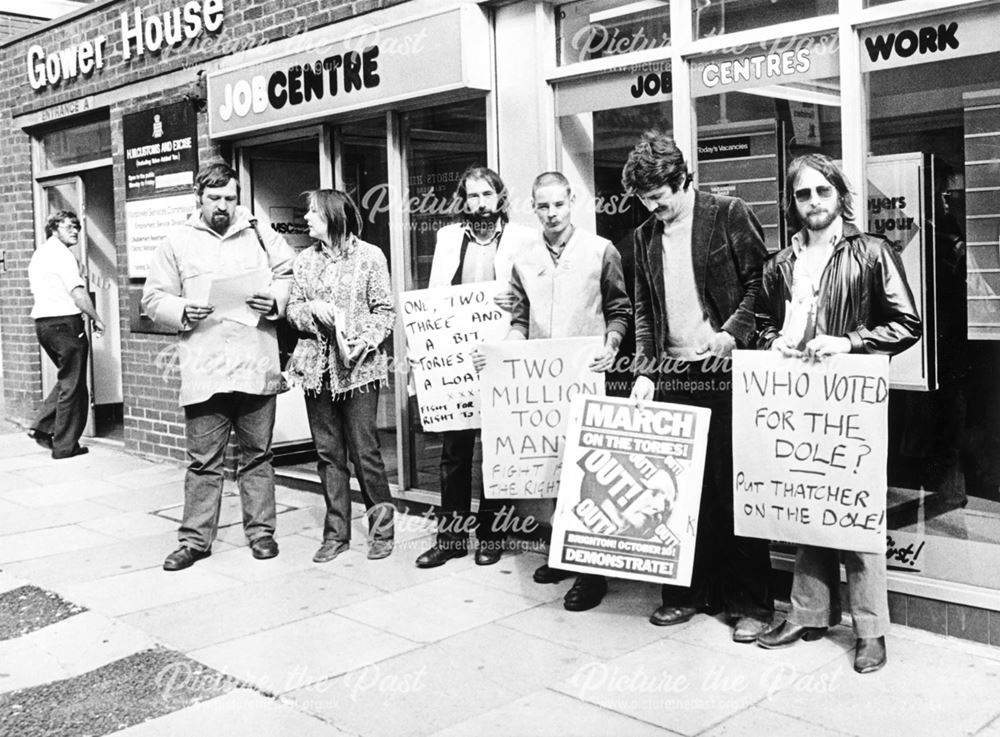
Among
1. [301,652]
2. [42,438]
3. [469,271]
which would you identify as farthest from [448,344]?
[42,438]

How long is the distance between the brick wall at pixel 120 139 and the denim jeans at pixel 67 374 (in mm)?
413

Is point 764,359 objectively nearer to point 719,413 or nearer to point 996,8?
point 719,413

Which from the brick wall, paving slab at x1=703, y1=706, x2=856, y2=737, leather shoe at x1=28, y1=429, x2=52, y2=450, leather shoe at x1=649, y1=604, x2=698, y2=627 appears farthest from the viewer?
leather shoe at x1=28, y1=429, x2=52, y2=450

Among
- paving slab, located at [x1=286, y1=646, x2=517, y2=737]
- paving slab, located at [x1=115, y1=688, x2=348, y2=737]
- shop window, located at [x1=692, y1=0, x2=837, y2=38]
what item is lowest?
paving slab, located at [x1=115, y1=688, x2=348, y2=737]

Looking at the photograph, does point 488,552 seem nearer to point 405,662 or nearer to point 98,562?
point 405,662

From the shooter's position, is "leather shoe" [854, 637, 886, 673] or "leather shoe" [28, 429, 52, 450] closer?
"leather shoe" [854, 637, 886, 673]

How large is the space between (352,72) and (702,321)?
3447 millimetres

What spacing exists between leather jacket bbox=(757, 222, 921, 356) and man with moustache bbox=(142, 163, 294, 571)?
10.3 ft

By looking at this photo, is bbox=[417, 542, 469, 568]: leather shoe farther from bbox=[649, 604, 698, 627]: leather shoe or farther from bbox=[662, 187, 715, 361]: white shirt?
bbox=[662, 187, 715, 361]: white shirt

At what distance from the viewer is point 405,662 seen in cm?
479

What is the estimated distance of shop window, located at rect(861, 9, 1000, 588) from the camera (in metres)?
5.01

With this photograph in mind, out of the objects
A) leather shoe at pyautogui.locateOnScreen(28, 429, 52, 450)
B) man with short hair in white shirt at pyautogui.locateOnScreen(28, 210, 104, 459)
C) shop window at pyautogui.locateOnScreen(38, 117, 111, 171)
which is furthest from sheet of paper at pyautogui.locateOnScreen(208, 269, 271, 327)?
leather shoe at pyautogui.locateOnScreen(28, 429, 52, 450)

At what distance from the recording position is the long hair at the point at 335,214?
6.15 metres

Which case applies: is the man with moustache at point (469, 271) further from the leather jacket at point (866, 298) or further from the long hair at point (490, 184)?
the leather jacket at point (866, 298)
